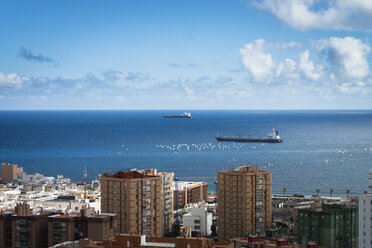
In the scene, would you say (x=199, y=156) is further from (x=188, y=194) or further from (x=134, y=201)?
(x=134, y=201)

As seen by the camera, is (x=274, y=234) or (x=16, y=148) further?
(x=16, y=148)

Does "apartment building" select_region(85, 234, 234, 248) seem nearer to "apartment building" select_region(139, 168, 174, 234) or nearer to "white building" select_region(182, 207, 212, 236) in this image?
"apartment building" select_region(139, 168, 174, 234)

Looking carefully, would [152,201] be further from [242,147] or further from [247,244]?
[242,147]

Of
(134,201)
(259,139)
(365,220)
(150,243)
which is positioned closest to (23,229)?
(150,243)

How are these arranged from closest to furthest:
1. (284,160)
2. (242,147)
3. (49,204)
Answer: (49,204)
(284,160)
(242,147)

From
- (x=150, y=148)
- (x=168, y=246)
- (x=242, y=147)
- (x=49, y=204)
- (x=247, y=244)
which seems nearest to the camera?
(x=168, y=246)

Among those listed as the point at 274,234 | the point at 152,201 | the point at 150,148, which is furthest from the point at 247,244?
the point at 150,148

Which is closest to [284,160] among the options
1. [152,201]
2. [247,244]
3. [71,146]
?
[71,146]
